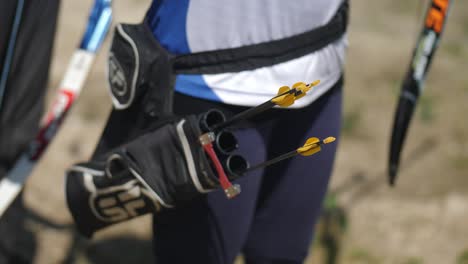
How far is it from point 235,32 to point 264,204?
0.43 meters

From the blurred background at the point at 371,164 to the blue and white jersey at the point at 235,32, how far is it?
1.31m

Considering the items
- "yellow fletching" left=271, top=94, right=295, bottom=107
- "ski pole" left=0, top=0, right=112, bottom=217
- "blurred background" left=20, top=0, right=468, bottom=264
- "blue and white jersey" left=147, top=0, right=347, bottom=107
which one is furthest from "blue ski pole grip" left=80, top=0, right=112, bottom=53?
"blurred background" left=20, top=0, right=468, bottom=264

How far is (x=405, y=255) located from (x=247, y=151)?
4.44ft

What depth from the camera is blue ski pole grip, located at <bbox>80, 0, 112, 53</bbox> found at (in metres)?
1.68

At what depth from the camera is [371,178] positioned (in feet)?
9.30

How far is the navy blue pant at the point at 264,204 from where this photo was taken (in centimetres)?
125

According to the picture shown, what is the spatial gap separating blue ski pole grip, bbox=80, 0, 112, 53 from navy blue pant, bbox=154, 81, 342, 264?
557mm

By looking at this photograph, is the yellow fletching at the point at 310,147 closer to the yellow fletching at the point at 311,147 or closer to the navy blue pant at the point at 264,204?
the yellow fletching at the point at 311,147

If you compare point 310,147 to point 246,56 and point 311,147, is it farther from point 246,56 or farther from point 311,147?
point 246,56

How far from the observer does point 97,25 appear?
67.8 inches

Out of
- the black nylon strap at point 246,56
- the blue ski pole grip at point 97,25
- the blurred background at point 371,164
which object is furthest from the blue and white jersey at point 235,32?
the blurred background at point 371,164

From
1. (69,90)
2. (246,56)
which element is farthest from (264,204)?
(69,90)

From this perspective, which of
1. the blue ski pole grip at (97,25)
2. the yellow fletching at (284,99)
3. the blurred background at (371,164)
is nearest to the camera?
the yellow fletching at (284,99)

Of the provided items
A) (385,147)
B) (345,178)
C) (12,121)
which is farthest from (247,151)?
(385,147)
